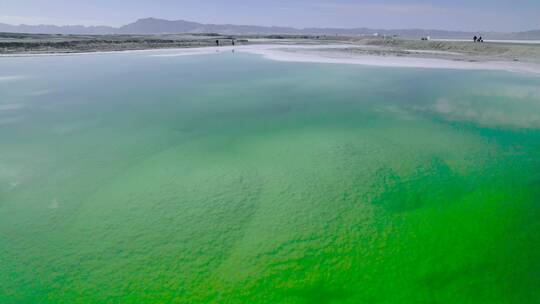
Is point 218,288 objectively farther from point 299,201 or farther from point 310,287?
point 299,201

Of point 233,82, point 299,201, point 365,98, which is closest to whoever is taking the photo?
point 299,201

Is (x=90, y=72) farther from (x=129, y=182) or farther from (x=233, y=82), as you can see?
(x=129, y=182)

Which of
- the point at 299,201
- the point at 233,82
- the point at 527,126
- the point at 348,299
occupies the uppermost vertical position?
the point at 233,82

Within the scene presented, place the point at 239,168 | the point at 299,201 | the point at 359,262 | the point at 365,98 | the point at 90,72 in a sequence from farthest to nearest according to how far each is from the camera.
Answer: the point at 90,72, the point at 365,98, the point at 239,168, the point at 299,201, the point at 359,262

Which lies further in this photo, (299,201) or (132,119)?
(132,119)

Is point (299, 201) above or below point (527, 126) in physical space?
below

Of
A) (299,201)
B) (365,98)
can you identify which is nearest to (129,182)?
(299,201)

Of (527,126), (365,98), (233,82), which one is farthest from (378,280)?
(233,82)
